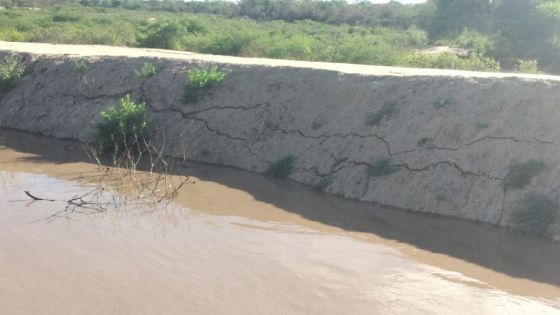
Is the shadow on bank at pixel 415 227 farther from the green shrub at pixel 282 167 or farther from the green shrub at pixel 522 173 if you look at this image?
the green shrub at pixel 522 173

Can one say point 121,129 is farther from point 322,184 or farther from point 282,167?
point 322,184

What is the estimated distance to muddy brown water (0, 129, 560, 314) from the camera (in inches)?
245

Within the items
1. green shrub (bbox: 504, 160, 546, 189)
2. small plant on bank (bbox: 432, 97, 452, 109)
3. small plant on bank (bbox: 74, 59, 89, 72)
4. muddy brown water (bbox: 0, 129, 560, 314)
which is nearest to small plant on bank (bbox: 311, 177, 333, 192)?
muddy brown water (bbox: 0, 129, 560, 314)

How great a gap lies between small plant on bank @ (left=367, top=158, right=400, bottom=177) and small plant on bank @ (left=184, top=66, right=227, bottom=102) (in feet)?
15.2

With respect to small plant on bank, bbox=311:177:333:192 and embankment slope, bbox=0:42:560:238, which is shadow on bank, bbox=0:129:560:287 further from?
embankment slope, bbox=0:42:560:238

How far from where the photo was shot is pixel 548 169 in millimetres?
8883

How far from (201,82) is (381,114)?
424cm

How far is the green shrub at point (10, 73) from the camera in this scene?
16.3 metres

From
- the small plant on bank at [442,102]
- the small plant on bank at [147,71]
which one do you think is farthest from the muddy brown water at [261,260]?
the small plant on bank at [147,71]

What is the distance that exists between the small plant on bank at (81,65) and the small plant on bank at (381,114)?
7.74m

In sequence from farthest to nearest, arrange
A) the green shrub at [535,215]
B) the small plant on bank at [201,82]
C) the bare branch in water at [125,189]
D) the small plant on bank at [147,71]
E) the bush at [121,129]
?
the small plant on bank at [147,71] < the small plant on bank at [201,82] < the bush at [121,129] < the bare branch in water at [125,189] < the green shrub at [535,215]

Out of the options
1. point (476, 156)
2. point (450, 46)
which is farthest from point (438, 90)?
point (450, 46)

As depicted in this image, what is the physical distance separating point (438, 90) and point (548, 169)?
8.58ft

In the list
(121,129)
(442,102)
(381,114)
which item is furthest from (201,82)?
(442,102)
